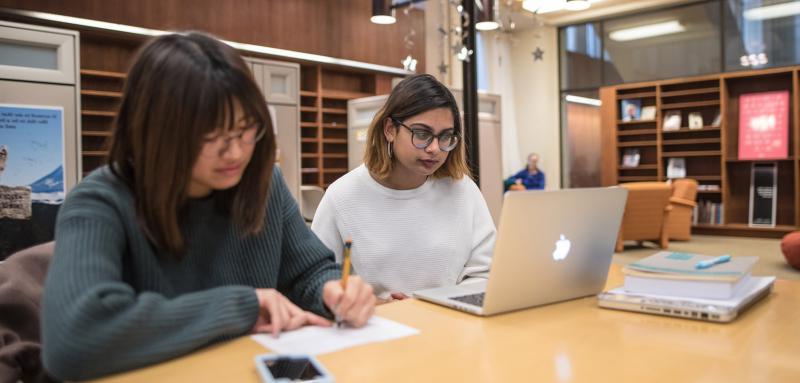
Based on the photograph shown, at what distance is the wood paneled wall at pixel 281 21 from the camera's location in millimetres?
6184

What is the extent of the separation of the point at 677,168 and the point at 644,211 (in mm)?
2866

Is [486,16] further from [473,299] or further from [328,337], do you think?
[328,337]

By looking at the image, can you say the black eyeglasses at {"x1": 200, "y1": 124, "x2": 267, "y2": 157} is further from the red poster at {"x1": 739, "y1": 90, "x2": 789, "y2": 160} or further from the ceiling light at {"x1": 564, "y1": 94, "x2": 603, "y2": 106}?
the ceiling light at {"x1": 564, "y1": 94, "x2": 603, "y2": 106}

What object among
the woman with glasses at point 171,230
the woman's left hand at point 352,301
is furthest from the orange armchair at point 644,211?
the woman with glasses at point 171,230

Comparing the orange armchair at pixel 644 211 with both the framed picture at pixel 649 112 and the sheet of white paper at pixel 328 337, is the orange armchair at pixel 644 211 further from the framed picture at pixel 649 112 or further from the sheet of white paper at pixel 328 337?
the sheet of white paper at pixel 328 337

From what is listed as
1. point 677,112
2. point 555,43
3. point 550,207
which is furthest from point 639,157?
point 550,207

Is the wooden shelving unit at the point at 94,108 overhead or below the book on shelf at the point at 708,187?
overhead

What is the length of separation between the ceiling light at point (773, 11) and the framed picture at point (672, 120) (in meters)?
1.67

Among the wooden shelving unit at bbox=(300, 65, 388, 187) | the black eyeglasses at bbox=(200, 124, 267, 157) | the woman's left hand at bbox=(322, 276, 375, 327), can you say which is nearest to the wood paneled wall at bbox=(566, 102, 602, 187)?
the wooden shelving unit at bbox=(300, 65, 388, 187)

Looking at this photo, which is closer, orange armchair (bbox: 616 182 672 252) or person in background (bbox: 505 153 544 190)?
orange armchair (bbox: 616 182 672 252)

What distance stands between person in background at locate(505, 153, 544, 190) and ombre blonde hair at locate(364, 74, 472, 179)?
8.43 m

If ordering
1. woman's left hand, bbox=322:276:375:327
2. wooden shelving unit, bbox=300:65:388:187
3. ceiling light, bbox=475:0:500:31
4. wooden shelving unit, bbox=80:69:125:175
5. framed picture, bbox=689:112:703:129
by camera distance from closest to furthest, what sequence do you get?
woman's left hand, bbox=322:276:375:327 → ceiling light, bbox=475:0:500:31 → wooden shelving unit, bbox=80:69:125:175 → wooden shelving unit, bbox=300:65:388:187 → framed picture, bbox=689:112:703:129

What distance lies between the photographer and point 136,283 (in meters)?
1.16

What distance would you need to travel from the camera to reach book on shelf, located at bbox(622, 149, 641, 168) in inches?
390
